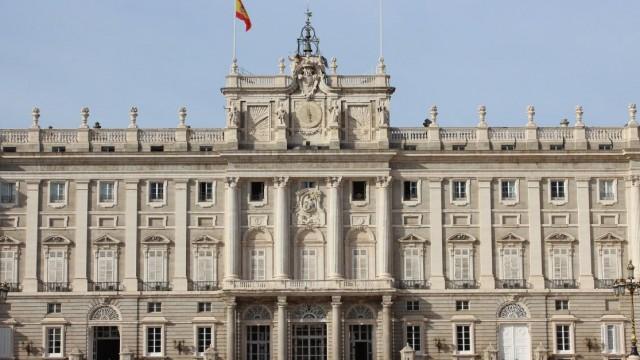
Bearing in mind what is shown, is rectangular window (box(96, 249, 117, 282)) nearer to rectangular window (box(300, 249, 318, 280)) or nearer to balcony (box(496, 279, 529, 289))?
rectangular window (box(300, 249, 318, 280))

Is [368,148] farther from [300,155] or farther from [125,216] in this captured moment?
[125,216]

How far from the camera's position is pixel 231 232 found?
72688 millimetres

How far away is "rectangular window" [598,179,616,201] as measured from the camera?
74.3 meters

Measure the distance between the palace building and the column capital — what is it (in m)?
0.06

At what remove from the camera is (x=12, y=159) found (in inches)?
2899

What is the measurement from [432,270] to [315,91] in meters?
12.7

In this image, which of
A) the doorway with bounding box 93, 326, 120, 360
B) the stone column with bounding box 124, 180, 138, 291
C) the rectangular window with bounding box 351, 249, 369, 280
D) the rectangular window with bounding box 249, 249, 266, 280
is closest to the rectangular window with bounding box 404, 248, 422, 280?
the rectangular window with bounding box 351, 249, 369, 280

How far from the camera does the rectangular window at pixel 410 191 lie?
74.0 m

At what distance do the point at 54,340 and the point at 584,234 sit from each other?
103 feet

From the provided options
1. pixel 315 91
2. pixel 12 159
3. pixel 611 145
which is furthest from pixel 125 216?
pixel 611 145

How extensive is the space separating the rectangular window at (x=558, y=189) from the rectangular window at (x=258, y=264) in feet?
57.4

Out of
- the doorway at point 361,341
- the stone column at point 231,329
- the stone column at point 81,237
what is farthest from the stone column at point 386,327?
the stone column at point 81,237

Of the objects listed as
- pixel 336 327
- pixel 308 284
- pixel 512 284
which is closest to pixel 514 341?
pixel 512 284

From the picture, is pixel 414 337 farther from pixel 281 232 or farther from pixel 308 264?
pixel 281 232
